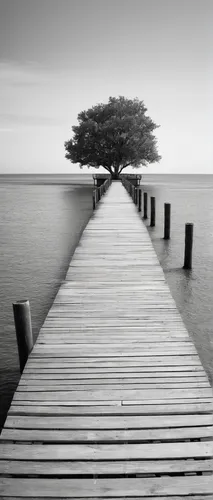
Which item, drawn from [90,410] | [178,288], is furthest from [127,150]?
[90,410]

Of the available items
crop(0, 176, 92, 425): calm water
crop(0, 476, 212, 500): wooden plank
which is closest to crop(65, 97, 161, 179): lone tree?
crop(0, 176, 92, 425): calm water

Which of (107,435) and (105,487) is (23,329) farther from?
(105,487)

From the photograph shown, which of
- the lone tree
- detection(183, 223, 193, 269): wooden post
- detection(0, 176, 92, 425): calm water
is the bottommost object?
detection(0, 176, 92, 425): calm water

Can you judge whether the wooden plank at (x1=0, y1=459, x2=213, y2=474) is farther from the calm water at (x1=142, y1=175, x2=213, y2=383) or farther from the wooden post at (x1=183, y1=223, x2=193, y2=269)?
the wooden post at (x1=183, y1=223, x2=193, y2=269)

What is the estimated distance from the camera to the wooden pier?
2809 mm

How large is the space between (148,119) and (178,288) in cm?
4832

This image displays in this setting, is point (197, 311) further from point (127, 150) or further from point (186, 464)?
point (127, 150)

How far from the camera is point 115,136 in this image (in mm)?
52500

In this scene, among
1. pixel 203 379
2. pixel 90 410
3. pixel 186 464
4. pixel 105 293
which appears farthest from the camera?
pixel 105 293

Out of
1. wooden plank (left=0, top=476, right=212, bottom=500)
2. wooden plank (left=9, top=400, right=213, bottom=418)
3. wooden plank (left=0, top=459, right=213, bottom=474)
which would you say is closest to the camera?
wooden plank (left=0, top=476, right=212, bottom=500)

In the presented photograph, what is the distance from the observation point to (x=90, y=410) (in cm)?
353

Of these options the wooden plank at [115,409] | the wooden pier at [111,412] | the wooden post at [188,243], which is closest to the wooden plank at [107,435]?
the wooden pier at [111,412]

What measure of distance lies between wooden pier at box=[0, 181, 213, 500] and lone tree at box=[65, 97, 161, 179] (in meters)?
49.4

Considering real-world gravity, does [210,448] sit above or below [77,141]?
below
